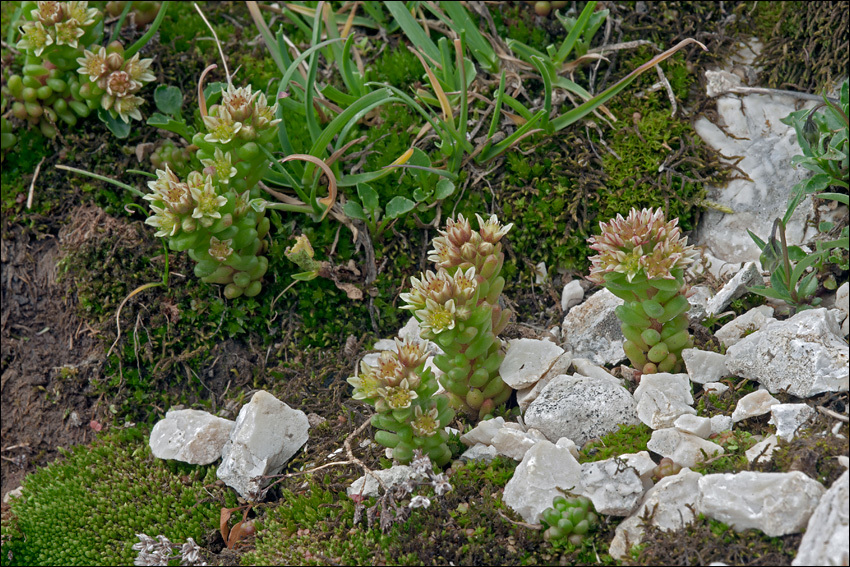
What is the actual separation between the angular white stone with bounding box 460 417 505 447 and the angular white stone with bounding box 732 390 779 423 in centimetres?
86

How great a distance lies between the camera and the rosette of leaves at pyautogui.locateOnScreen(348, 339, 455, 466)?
236 centimetres

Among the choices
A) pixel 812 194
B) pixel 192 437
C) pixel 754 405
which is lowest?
pixel 192 437

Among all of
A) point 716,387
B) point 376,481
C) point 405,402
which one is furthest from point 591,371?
point 376,481

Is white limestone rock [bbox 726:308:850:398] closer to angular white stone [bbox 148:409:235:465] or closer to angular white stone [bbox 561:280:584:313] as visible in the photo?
angular white stone [bbox 561:280:584:313]

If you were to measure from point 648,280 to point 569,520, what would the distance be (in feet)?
3.01

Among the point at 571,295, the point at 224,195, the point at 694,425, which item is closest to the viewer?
the point at 694,425

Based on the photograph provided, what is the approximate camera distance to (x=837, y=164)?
2604 millimetres

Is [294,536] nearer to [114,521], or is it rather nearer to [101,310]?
[114,521]

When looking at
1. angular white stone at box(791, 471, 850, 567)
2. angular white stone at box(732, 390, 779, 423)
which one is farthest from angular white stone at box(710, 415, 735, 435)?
angular white stone at box(791, 471, 850, 567)

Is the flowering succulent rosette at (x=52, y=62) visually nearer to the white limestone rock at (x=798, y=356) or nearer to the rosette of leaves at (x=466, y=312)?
the rosette of leaves at (x=466, y=312)

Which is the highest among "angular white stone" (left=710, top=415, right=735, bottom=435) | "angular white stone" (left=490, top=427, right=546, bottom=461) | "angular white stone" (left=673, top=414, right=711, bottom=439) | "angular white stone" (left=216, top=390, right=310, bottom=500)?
"angular white stone" (left=673, top=414, right=711, bottom=439)

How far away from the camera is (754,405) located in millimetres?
2445

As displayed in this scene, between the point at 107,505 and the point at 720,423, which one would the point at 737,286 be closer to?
the point at 720,423

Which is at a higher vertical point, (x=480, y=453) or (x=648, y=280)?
(x=648, y=280)
